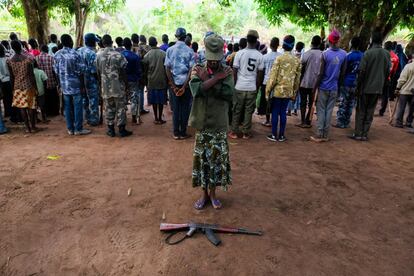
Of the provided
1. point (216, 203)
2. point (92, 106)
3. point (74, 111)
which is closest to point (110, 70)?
point (74, 111)

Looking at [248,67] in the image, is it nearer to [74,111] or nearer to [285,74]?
[285,74]

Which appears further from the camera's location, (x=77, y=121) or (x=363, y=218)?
(x=77, y=121)

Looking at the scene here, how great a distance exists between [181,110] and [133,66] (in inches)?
63.5

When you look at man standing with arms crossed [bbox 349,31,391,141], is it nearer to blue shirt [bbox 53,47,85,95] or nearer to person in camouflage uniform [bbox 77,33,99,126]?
person in camouflage uniform [bbox 77,33,99,126]

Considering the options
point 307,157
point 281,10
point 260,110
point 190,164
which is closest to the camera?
point 190,164

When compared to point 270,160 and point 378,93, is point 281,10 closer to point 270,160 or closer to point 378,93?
point 378,93

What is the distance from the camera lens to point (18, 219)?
3.40 meters

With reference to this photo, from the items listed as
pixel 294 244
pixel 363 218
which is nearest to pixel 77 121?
pixel 294 244

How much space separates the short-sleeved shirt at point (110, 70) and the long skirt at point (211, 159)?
3038mm

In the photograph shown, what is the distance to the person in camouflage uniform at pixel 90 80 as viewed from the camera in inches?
245

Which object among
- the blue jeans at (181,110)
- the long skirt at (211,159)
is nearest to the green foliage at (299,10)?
the blue jeans at (181,110)

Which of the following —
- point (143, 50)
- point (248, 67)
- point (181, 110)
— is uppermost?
point (143, 50)

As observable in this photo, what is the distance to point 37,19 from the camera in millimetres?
10281

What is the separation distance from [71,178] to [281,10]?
11547 millimetres
